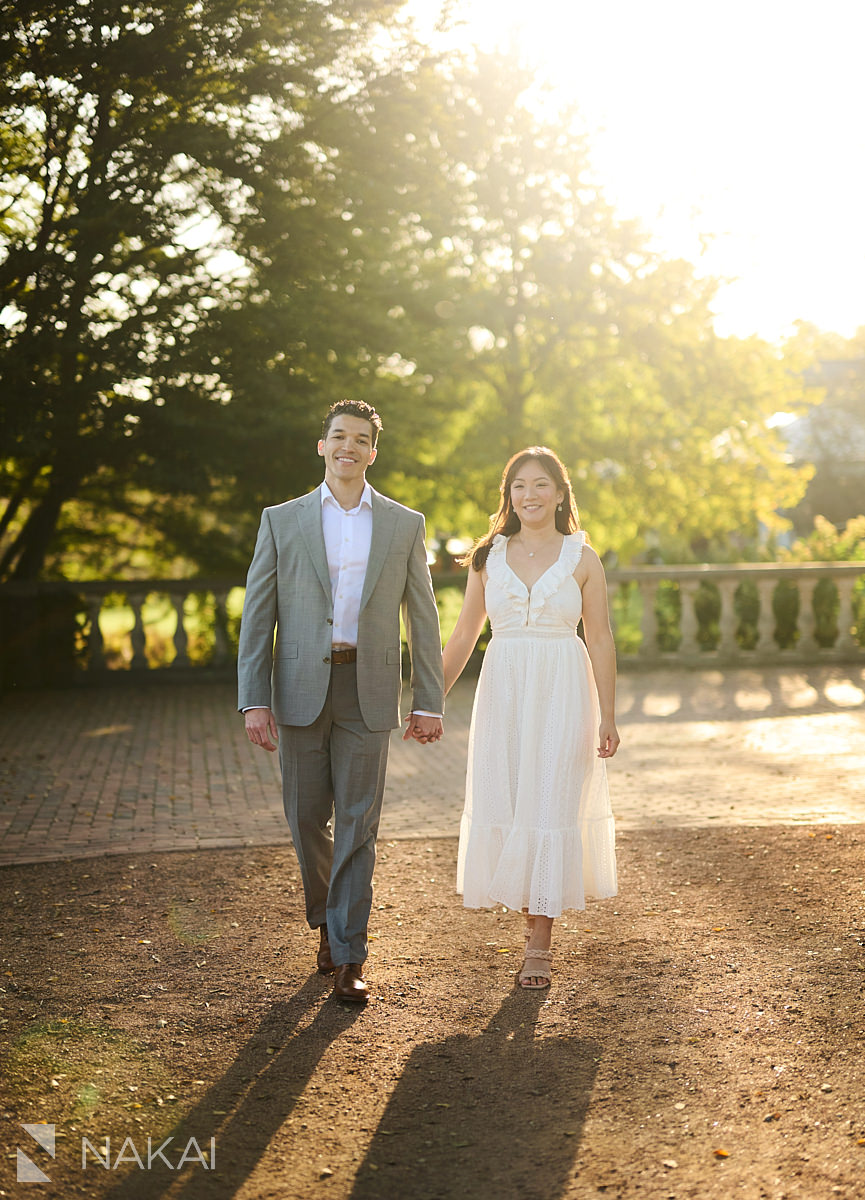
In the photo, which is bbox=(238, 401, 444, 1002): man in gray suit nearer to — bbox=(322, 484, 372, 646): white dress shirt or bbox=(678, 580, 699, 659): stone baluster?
bbox=(322, 484, 372, 646): white dress shirt

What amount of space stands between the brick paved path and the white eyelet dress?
2388 mm

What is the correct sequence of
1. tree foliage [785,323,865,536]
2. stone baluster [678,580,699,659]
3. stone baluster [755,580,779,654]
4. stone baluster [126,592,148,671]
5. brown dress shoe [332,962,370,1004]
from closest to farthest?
brown dress shoe [332,962,370,1004], stone baluster [126,592,148,671], stone baluster [755,580,779,654], stone baluster [678,580,699,659], tree foliage [785,323,865,536]

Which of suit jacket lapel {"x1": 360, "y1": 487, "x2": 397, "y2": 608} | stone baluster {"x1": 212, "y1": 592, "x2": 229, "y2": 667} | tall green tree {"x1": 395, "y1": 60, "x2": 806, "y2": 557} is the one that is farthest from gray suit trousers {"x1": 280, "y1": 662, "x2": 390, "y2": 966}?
tall green tree {"x1": 395, "y1": 60, "x2": 806, "y2": 557}

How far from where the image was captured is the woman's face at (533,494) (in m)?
4.84

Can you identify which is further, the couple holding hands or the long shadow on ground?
the couple holding hands

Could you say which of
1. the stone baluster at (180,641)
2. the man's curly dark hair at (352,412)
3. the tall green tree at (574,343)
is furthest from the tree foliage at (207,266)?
the man's curly dark hair at (352,412)

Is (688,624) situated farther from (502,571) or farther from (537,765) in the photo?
(537,765)

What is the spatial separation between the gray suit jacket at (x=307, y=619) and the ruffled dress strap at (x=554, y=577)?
1.69ft

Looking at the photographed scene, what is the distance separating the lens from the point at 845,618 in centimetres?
1470

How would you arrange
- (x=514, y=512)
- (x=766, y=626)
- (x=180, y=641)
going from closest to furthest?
(x=514, y=512)
(x=180, y=641)
(x=766, y=626)

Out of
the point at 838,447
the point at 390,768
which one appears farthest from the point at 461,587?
the point at 838,447

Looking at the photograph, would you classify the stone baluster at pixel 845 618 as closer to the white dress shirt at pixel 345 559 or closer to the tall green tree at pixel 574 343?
the tall green tree at pixel 574 343

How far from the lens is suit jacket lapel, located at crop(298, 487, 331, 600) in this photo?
4.62m

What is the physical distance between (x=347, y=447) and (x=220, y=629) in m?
10.1
